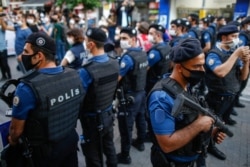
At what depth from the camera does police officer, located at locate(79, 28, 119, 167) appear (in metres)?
2.60

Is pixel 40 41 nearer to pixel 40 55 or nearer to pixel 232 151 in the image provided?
pixel 40 55

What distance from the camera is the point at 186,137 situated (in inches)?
68.1

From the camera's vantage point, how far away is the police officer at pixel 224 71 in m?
3.16

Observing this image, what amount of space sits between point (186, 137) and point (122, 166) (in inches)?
76.2

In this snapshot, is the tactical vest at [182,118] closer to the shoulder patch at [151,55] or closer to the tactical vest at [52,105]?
the tactical vest at [52,105]

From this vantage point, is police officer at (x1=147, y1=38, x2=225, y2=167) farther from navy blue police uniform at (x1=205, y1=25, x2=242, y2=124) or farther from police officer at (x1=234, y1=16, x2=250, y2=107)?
police officer at (x1=234, y1=16, x2=250, y2=107)

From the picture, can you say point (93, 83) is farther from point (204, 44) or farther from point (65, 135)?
point (204, 44)

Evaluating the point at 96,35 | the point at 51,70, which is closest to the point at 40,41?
the point at 51,70

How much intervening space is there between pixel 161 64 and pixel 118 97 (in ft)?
3.70

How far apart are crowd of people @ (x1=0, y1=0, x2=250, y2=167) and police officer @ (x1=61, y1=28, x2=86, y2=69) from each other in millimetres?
18

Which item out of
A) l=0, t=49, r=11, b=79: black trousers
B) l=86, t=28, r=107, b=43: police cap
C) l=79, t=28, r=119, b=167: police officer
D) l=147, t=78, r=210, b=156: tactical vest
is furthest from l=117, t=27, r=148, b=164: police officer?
l=0, t=49, r=11, b=79: black trousers

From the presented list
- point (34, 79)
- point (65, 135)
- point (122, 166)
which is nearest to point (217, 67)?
point (122, 166)

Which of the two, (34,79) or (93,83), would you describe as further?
(93,83)

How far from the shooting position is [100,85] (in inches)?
104
